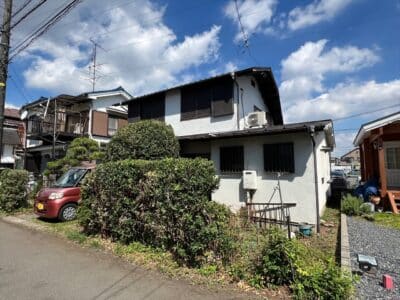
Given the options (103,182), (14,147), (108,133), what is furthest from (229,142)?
(14,147)

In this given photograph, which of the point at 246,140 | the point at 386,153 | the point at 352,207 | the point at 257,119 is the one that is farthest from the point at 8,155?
the point at 386,153

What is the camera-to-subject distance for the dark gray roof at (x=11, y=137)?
25.1 meters

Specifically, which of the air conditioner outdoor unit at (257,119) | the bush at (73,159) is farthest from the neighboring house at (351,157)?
the bush at (73,159)

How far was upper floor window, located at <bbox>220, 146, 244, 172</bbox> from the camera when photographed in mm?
9453

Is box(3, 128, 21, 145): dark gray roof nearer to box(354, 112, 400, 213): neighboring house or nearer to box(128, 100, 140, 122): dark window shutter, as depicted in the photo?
box(128, 100, 140, 122): dark window shutter

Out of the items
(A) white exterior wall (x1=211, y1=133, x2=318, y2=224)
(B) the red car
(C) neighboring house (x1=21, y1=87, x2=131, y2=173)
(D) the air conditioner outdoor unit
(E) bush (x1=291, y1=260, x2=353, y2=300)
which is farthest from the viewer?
(C) neighboring house (x1=21, y1=87, x2=131, y2=173)

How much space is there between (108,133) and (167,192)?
56.5 feet

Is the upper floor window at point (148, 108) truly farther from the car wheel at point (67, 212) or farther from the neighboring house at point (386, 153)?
the neighboring house at point (386, 153)

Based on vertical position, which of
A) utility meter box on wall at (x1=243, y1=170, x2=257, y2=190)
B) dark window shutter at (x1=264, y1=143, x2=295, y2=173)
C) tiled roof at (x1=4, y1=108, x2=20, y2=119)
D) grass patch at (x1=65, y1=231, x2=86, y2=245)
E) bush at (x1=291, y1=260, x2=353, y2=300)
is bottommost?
grass patch at (x1=65, y1=231, x2=86, y2=245)

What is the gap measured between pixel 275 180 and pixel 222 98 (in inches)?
196

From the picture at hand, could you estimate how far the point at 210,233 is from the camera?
4.44 metres

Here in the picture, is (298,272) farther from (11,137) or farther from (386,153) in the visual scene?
(11,137)

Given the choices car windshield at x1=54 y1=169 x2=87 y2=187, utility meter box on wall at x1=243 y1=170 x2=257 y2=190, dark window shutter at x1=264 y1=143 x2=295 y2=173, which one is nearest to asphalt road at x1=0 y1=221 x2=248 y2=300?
car windshield at x1=54 y1=169 x2=87 y2=187

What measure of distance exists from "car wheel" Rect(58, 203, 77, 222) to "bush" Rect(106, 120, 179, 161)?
2.22 metres
